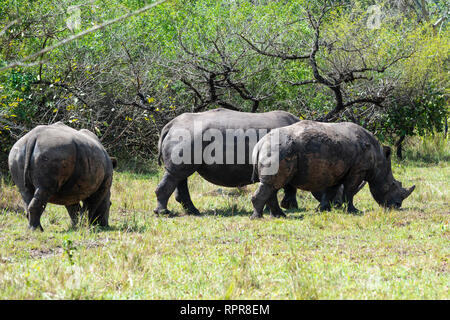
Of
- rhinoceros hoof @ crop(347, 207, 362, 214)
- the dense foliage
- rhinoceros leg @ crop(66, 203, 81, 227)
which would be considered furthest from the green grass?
the dense foliage

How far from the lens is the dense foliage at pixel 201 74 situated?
40.3ft

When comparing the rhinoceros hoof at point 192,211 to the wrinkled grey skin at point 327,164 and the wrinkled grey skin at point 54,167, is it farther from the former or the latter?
the wrinkled grey skin at point 54,167

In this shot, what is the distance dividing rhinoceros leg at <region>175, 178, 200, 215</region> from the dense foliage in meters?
3.03

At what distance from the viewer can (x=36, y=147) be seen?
21.7ft

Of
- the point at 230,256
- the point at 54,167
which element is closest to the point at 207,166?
the point at 54,167

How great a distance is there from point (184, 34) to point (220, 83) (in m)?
2.99

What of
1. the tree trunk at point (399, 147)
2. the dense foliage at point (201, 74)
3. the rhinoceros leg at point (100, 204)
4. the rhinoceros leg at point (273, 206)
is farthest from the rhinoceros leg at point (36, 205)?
the tree trunk at point (399, 147)

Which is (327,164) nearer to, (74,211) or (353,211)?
(353,211)

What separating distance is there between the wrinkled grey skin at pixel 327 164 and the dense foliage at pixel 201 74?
2927 millimetres

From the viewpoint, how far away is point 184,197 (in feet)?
31.8

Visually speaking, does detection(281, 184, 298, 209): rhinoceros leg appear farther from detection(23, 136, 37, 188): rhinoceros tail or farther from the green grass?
detection(23, 136, 37, 188): rhinoceros tail

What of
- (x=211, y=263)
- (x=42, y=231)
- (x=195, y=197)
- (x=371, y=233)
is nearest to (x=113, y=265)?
(x=211, y=263)

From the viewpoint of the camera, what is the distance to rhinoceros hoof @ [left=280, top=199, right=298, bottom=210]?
32.2ft

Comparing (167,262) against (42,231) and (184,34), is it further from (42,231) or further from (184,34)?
(184,34)
